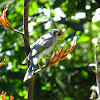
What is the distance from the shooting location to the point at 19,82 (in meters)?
2.39

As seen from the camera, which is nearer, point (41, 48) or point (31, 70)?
point (31, 70)

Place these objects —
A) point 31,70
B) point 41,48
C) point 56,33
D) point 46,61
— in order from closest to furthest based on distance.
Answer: point 31,70, point 41,48, point 56,33, point 46,61

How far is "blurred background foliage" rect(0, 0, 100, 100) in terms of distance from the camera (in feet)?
6.94

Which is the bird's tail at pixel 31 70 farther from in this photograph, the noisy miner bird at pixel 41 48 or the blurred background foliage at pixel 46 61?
the blurred background foliage at pixel 46 61

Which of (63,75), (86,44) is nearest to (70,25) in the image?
(63,75)

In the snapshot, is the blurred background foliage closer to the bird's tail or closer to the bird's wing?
the bird's wing

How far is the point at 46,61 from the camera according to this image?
2.52 metres

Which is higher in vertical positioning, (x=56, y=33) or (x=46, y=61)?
(x=56, y=33)

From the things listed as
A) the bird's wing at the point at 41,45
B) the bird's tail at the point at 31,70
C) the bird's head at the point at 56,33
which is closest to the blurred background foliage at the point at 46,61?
the bird's head at the point at 56,33

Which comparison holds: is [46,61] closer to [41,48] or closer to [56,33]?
[56,33]

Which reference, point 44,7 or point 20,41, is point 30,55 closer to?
point 44,7

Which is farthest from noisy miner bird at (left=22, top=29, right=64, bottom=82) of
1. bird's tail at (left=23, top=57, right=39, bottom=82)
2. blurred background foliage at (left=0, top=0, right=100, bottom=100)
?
blurred background foliage at (left=0, top=0, right=100, bottom=100)

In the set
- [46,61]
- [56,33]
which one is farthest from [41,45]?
[46,61]

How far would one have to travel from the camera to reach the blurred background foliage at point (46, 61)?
212cm
